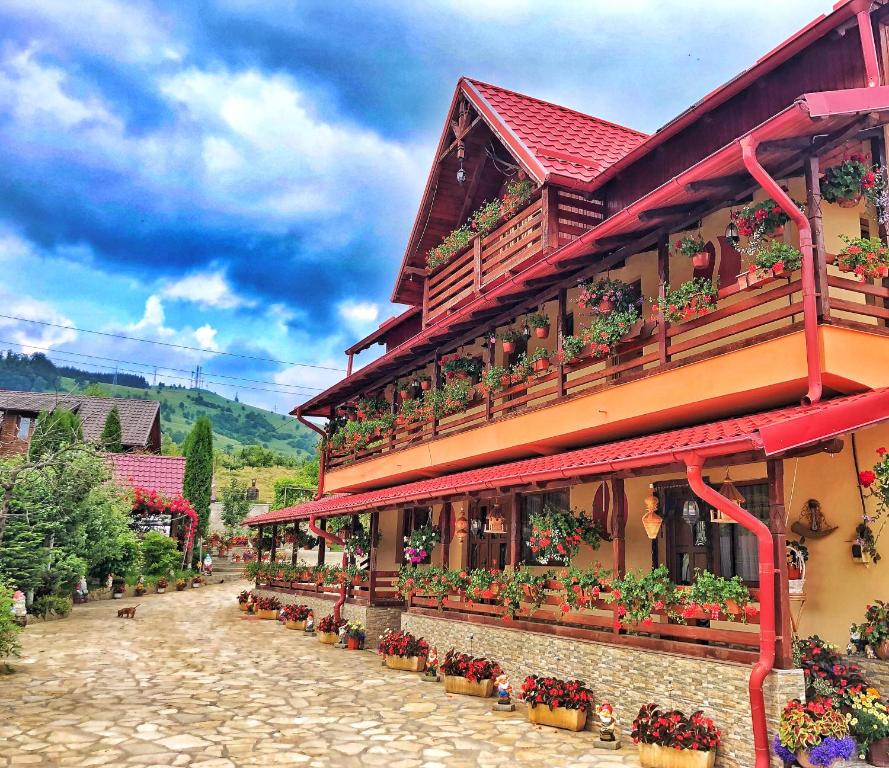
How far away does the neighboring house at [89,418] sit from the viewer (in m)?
39.6

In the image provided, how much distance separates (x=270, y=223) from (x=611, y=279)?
506ft

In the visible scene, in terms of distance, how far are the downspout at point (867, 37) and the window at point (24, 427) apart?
41.8m

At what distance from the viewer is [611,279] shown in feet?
40.9

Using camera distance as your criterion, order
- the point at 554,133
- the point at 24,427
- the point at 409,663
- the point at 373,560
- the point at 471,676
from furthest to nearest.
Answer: the point at 24,427
the point at 373,560
the point at 554,133
the point at 409,663
the point at 471,676

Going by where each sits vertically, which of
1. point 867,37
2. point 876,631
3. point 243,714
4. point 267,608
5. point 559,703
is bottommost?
point 243,714

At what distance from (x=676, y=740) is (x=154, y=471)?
32.2 metres

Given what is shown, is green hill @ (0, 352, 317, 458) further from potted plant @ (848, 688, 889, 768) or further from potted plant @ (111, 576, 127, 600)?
potted plant @ (848, 688, 889, 768)

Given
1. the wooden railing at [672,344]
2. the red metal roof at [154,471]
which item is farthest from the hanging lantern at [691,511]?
the red metal roof at [154,471]

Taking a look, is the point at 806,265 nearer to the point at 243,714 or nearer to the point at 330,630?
the point at 243,714

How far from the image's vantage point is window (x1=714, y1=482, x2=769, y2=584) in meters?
9.73

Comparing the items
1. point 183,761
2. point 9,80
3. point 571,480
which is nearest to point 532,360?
point 571,480

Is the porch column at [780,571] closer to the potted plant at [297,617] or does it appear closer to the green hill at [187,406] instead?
the potted plant at [297,617]

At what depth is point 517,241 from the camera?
48.0 ft

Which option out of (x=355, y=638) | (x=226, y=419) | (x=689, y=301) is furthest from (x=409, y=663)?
(x=226, y=419)
